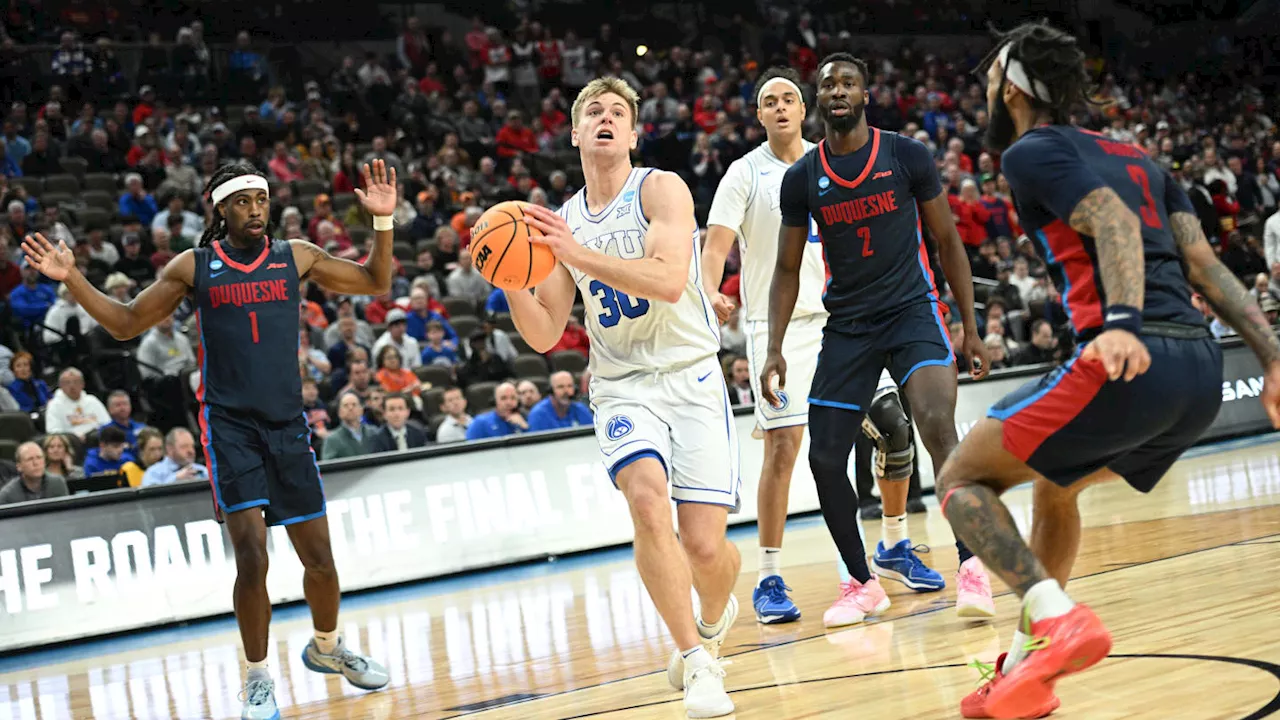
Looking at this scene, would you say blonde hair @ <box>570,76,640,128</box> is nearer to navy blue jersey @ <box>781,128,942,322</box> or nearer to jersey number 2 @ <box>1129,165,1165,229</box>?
navy blue jersey @ <box>781,128,942,322</box>

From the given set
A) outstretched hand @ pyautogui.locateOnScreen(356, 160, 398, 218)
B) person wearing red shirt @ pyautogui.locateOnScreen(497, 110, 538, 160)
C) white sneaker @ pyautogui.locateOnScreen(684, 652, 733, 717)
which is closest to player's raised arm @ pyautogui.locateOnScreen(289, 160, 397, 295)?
outstretched hand @ pyautogui.locateOnScreen(356, 160, 398, 218)

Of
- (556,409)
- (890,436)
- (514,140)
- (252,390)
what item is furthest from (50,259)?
(514,140)

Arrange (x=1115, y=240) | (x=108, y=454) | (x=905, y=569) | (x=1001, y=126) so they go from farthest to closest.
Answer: (x=108, y=454) → (x=905, y=569) → (x=1001, y=126) → (x=1115, y=240)

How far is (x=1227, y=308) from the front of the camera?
3.75 metres

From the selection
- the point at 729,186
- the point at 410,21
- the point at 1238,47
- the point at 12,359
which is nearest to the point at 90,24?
the point at 410,21

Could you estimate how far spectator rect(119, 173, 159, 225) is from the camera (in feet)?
49.2

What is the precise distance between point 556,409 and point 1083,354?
8.30 metres

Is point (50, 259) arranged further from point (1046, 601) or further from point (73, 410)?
point (73, 410)

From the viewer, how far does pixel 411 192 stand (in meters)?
16.6

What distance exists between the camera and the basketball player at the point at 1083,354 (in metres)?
3.54

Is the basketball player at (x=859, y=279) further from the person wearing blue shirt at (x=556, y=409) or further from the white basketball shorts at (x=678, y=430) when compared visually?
the person wearing blue shirt at (x=556, y=409)

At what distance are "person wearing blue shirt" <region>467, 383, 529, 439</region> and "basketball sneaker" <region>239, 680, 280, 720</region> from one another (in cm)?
588

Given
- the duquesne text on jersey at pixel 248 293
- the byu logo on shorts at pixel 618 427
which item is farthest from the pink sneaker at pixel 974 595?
the duquesne text on jersey at pixel 248 293

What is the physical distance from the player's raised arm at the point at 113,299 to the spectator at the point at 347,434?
5.15 meters
